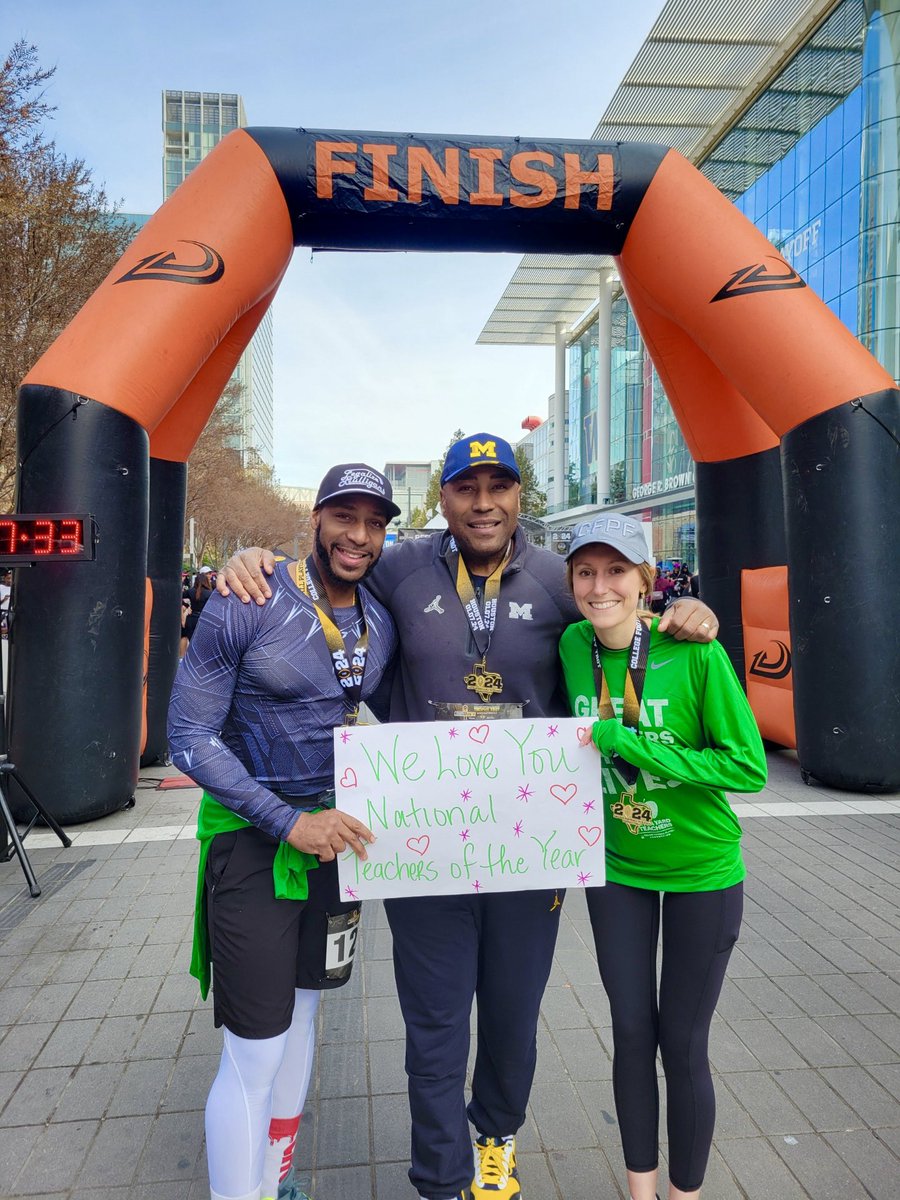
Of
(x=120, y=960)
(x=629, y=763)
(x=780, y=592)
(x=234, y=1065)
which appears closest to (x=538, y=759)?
(x=629, y=763)

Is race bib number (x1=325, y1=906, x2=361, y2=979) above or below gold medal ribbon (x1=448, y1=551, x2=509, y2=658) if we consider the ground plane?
below

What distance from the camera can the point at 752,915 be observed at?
438cm

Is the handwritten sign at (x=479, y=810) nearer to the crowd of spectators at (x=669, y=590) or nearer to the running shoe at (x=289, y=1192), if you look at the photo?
the running shoe at (x=289, y=1192)

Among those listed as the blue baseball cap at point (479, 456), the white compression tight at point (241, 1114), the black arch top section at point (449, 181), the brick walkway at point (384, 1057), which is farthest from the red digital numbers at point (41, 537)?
the white compression tight at point (241, 1114)

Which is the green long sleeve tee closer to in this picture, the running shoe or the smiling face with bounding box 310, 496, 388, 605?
the smiling face with bounding box 310, 496, 388, 605

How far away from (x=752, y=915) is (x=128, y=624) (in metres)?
4.78

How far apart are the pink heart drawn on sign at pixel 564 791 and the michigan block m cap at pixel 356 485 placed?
87 centimetres

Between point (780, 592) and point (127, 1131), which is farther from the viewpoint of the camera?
point (780, 592)

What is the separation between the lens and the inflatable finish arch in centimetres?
581

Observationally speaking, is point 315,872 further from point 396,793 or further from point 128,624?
point 128,624

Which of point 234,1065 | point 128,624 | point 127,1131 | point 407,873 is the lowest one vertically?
point 127,1131

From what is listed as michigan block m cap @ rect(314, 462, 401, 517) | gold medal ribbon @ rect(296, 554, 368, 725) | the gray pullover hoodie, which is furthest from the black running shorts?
michigan block m cap @ rect(314, 462, 401, 517)

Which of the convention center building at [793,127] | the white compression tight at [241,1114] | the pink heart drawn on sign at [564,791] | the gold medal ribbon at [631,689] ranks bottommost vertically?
the white compression tight at [241,1114]

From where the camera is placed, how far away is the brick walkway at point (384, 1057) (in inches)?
96.6
